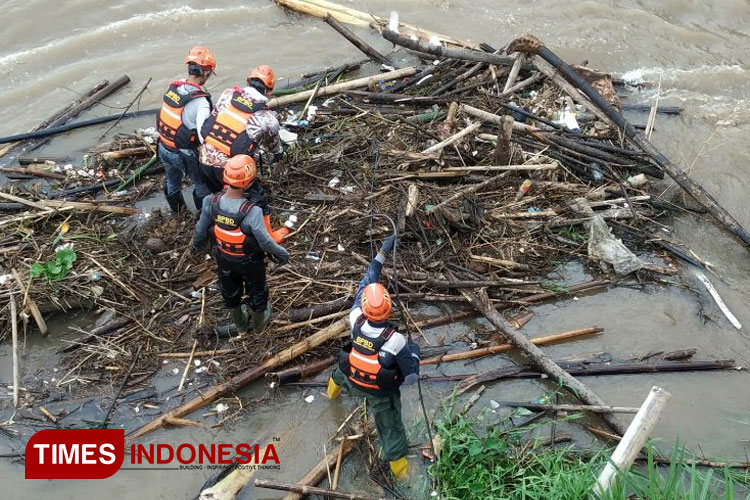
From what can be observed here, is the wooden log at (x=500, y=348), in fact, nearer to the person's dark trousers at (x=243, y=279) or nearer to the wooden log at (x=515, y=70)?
the person's dark trousers at (x=243, y=279)

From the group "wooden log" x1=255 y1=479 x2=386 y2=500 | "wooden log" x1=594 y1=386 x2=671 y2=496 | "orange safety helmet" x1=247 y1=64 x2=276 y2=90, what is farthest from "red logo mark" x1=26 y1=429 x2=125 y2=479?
"wooden log" x1=594 y1=386 x2=671 y2=496

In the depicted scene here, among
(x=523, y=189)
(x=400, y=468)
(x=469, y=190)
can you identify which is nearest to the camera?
(x=400, y=468)

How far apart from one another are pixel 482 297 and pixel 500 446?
1787 mm

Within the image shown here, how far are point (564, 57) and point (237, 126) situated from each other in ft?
25.2

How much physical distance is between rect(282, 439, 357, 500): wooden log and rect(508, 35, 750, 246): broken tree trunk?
564 centimetres

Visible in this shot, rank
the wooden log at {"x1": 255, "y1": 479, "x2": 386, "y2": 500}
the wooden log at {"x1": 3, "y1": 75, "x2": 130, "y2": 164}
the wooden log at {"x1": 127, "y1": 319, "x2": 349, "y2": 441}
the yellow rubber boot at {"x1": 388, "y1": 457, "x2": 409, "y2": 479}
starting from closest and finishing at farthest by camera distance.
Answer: the wooden log at {"x1": 255, "y1": 479, "x2": 386, "y2": 500}
the yellow rubber boot at {"x1": 388, "y1": 457, "x2": 409, "y2": 479}
the wooden log at {"x1": 127, "y1": 319, "x2": 349, "y2": 441}
the wooden log at {"x1": 3, "y1": 75, "x2": 130, "y2": 164}

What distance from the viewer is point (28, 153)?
29.3ft

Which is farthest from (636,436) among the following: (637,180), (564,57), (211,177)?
(564,57)

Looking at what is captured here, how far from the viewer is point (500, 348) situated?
20.5ft

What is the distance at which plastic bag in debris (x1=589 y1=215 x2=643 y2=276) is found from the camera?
6.95 meters

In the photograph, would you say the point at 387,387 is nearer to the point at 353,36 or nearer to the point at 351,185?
the point at 351,185

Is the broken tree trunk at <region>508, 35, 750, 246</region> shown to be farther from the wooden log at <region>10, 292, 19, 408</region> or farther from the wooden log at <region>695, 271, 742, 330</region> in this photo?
the wooden log at <region>10, 292, 19, 408</region>

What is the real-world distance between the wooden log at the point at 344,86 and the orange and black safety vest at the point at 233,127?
2.93 meters

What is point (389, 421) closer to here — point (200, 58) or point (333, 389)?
point (333, 389)
